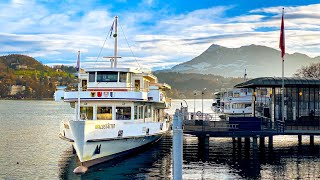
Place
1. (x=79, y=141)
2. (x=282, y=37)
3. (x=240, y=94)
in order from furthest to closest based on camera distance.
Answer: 1. (x=240, y=94)
2. (x=282, y=37)
3. (x=79, y=141)

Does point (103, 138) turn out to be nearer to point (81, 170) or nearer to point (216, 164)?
point (81, 170)

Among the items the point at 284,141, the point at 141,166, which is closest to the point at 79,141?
the point at 141,166

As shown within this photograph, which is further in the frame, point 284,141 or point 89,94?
point 284,141

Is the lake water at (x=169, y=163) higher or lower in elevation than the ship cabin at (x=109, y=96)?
lower

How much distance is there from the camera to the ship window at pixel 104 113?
38250 millimetres

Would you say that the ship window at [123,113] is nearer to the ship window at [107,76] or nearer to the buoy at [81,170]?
the ship window at [107,76]

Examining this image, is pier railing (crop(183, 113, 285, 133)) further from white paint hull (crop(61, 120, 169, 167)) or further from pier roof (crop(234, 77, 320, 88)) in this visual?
white paint hull (crop(61, 120, 169, 167))

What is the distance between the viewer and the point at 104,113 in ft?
126

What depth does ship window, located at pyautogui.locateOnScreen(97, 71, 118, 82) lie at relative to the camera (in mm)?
38625

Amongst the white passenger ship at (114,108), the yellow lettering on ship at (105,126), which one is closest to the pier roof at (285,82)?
the white passenger ship at (114,108)

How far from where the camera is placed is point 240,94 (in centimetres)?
7606

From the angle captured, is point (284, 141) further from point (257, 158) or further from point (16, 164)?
point (16, 164)

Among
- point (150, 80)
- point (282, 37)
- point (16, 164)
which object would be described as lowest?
point (16, 164)

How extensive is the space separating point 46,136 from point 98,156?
31.2 metres
